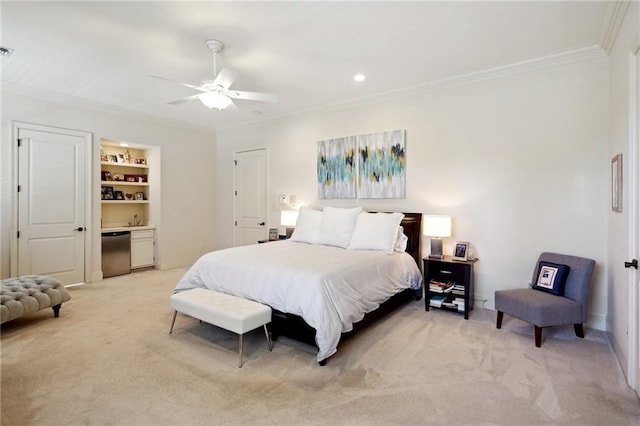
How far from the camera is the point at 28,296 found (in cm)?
317

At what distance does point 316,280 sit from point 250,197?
12.9ft

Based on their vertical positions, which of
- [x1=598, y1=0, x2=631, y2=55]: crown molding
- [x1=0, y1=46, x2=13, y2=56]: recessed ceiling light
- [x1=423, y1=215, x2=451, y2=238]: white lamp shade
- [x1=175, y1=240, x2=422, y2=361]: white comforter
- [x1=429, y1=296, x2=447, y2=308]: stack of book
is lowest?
[x1=429, y1=296, x2=447, y2=308]: stack of book

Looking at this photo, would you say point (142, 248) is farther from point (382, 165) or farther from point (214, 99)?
point (382, 165)

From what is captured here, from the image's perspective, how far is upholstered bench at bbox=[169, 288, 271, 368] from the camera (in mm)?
2506

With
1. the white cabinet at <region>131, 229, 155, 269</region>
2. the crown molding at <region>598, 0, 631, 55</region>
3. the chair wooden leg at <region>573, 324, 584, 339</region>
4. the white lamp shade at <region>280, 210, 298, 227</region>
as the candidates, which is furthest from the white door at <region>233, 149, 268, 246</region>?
the crown molding at <region>598, 0, 631, 55</region>

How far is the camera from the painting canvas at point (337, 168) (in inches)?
190

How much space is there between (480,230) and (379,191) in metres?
1.40

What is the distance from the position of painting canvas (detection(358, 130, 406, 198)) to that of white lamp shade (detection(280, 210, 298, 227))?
1135 millimetres

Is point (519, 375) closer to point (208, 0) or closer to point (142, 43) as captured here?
point (208, 0)

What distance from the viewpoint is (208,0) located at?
7.87 feet

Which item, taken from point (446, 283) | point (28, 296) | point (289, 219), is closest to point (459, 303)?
point (446, 283)

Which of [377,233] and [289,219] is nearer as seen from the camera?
[377,233]

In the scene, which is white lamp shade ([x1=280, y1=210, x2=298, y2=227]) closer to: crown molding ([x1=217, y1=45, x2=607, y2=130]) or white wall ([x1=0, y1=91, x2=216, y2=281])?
crown molding ([x1=217, y1=45, x2=607, y2=130])

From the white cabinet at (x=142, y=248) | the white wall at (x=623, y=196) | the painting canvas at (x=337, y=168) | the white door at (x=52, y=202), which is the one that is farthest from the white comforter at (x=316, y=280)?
the white cabinet at (x=142, y=248)
